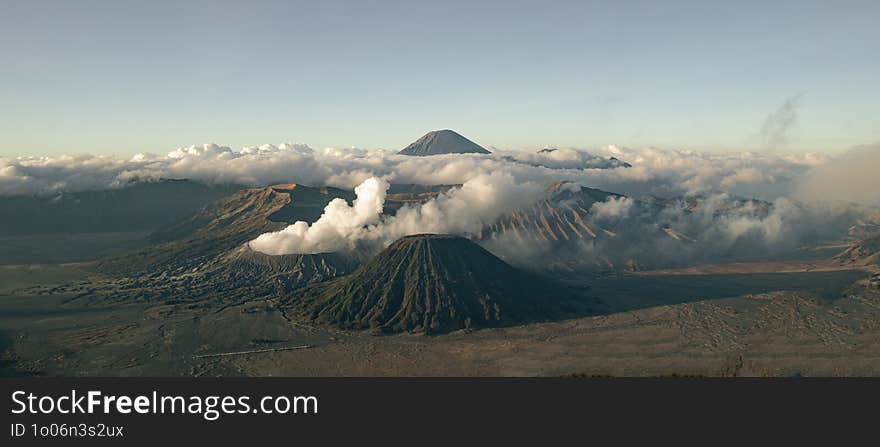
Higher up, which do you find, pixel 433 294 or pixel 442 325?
pixel 433 294

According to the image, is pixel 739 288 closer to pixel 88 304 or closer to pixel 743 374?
pixel 743 374

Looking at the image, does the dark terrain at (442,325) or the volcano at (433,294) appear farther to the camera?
the volcano at (433,294)

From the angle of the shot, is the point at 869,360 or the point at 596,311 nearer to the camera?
the point at 869,360

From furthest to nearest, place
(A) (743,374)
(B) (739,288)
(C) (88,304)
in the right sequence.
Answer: (B) (739,288)
(C) (88,304)
(A) (743,374)

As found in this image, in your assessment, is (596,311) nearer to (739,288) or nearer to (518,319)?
(518,319)

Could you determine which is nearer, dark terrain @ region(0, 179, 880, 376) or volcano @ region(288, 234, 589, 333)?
dark terrain @ region(0, 179, 880, 376)

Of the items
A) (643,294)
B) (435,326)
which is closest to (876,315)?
(643,294)

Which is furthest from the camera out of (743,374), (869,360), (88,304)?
(88,304)

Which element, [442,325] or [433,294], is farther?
[433,294]
